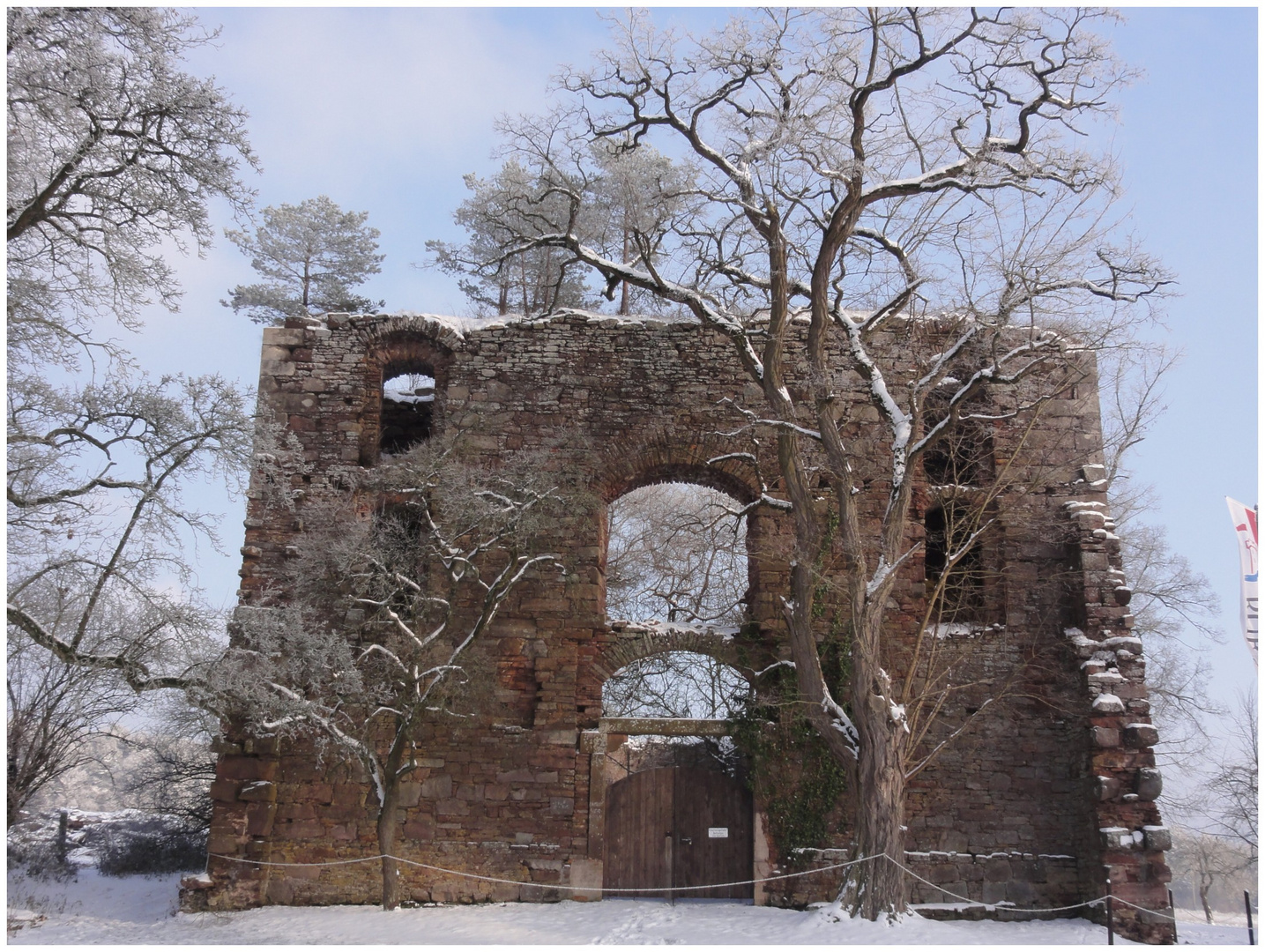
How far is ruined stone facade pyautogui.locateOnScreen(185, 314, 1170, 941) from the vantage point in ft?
35.0

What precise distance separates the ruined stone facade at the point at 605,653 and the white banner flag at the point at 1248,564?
6.70ft

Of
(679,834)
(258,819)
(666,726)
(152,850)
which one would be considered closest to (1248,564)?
(666,726)

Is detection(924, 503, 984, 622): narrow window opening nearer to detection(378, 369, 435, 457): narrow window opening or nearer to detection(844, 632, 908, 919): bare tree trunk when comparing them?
detection(844, 632, 908, 919): bare tree trunk

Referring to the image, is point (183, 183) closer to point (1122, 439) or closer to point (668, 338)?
point (668, 338)

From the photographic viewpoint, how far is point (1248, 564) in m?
9.01

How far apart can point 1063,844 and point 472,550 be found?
7244mm

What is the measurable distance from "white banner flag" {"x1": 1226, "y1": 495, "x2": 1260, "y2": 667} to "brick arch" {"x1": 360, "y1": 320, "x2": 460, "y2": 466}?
859 cm

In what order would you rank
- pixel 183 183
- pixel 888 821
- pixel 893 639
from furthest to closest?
pixel 893 639 → pixel 888 821 → pixel 183 183

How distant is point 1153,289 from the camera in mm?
10805

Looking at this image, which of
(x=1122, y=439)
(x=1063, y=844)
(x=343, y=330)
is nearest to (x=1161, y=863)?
(x=1063, y=844)

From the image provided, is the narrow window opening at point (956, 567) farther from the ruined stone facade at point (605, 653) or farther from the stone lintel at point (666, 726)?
the stone lintel at point (666, 726)

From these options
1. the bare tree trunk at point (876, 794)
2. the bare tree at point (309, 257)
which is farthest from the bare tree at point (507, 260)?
the bare tree trunk at point (876, 794)

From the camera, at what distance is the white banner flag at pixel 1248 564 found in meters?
8.85

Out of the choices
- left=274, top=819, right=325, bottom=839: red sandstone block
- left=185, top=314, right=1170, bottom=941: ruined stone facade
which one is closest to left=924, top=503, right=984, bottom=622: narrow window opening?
left=185, top=314, right=1170, bottom=941: ruined stone facade
